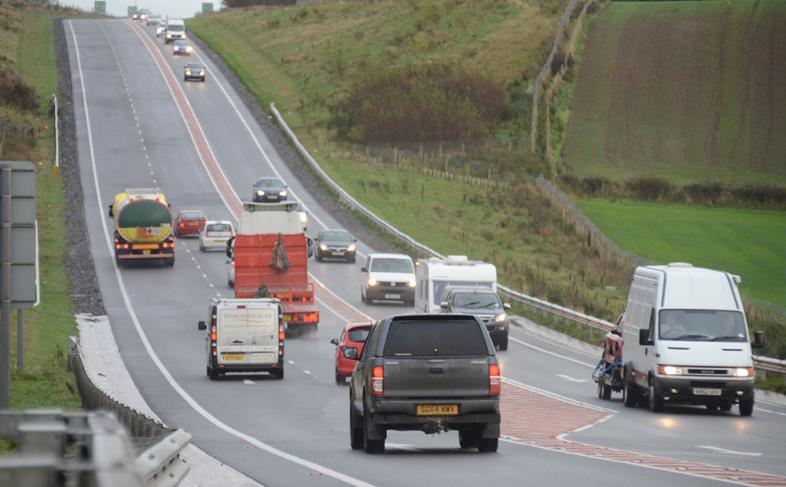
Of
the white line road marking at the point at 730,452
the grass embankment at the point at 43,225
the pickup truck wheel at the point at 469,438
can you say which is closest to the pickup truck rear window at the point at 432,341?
the pickup truck wheel at the point at 469,438

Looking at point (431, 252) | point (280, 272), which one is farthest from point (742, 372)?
point (431, 252)

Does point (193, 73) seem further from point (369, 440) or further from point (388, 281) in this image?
point (369, 440)

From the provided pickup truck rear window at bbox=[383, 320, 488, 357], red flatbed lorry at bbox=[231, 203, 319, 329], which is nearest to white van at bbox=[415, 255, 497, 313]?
red flatbed lorry at bbox=[231, 203, 319, 329]

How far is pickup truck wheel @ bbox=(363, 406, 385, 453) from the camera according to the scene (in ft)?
63.1

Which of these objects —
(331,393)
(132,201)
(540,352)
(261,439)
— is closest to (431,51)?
(132,201)

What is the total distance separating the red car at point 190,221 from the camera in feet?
227

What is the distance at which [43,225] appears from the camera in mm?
67250

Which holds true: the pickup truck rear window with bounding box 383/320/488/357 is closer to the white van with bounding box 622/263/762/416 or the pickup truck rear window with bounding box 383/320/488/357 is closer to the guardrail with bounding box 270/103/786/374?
the white van with bounding box 622/263/762/416

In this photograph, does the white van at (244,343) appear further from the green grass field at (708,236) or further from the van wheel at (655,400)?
the green grass field at (708,236)

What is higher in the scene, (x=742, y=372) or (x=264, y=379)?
(x=742, y=372)

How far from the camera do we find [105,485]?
508 centimetres

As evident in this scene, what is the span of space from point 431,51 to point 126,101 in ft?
88.4

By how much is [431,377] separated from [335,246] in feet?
146

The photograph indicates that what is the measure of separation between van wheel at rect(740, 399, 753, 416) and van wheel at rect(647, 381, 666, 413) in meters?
1.43
